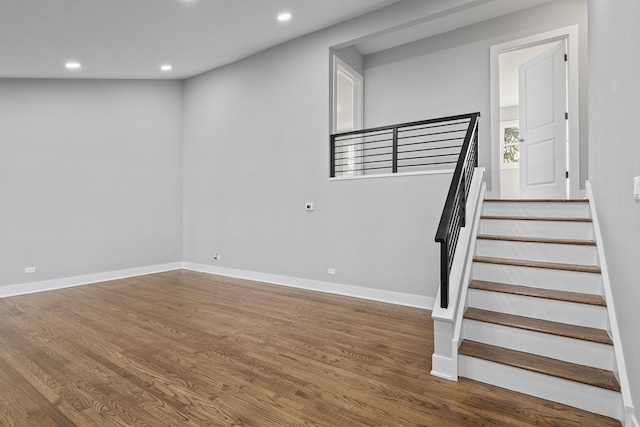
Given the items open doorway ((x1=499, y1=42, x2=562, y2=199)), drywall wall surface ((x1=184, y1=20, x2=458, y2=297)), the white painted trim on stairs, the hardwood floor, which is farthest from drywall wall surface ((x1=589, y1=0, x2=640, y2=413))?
open doorway ((x1=499, y1=42, x2=562, y2=199))

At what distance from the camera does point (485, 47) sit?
4.77m

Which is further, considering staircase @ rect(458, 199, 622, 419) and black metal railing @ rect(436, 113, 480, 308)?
black metal railing @ rect(436, 113, 480, 308)

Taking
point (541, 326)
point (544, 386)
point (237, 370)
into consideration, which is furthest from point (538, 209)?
point (237, 370)

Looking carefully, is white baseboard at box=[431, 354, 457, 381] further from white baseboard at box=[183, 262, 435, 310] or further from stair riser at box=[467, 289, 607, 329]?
white baseboard at box=[183, 262, 435, 310]

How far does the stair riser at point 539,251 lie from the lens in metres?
2.74

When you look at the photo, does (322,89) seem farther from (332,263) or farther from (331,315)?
(331,315)

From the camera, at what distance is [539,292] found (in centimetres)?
254

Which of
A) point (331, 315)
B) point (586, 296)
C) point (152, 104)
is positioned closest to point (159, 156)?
point (152, 104)

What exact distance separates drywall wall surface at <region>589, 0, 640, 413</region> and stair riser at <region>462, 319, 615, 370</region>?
203 millimetres

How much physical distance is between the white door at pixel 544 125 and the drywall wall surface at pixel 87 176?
5.86 metres

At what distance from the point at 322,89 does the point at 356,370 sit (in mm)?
3762

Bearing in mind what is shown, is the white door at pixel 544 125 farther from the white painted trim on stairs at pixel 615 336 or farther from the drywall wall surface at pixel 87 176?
the drywall wall surface at pixel 87 176

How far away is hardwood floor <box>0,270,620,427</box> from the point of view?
1.93 metres

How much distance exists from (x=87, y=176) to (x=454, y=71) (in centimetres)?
587
